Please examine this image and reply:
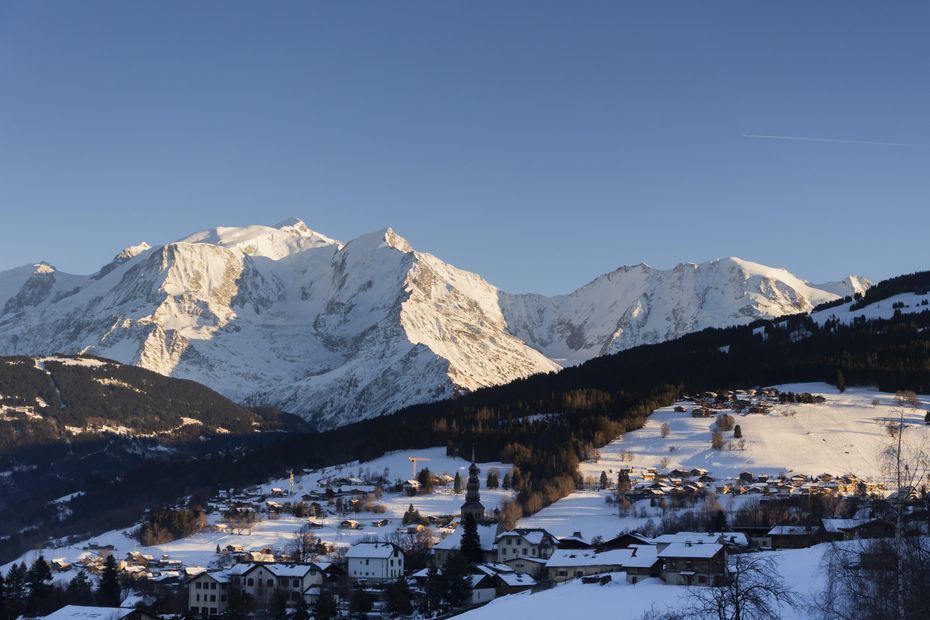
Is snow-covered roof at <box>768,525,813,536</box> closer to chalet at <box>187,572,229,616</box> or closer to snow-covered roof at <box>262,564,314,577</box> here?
snow-covered roof at <box>262,564,314,577</box>

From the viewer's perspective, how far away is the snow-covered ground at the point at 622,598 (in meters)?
61.7

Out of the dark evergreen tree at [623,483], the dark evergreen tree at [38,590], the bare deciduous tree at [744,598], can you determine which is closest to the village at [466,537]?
the dark evergreen tree at [623,483]

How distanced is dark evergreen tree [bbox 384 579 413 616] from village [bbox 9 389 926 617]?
13 cm

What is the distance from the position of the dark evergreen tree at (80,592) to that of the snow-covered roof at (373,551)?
873 inches

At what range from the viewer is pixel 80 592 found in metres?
103

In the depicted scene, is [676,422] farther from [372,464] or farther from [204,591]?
[204,591]

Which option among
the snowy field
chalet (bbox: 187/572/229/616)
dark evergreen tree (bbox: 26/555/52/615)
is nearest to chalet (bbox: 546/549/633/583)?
chalet (bbox: 187/572/229/616)

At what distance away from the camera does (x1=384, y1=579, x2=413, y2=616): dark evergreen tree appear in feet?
284

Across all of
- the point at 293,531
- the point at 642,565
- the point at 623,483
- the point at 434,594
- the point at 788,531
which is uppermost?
the point at 623,483

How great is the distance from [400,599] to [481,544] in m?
26.2

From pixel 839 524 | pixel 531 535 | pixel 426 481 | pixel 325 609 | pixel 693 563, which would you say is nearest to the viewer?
pixel 693 563

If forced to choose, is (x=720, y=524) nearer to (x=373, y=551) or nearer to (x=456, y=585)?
(x=456, y=585)

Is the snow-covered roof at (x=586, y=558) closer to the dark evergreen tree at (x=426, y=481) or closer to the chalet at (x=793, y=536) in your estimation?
the chalet at (x=793, y=536)

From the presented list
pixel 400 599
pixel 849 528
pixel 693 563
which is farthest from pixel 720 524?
pixel 400 599
